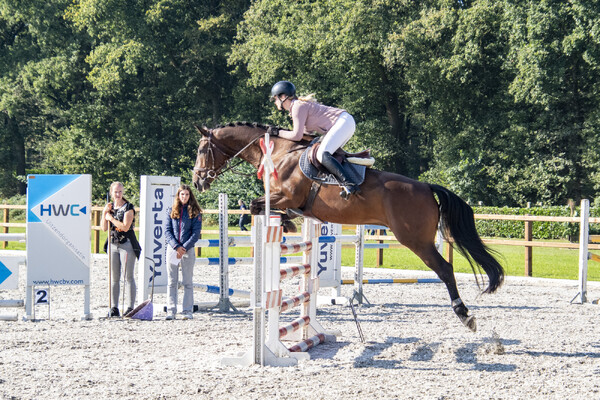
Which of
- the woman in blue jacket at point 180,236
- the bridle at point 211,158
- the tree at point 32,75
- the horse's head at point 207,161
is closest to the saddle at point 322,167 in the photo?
the bridle at point 211,158

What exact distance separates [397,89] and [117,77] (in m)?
12.9

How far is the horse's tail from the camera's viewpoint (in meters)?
6.42

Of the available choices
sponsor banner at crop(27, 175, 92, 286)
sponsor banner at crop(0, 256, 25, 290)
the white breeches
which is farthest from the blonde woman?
the white breeches

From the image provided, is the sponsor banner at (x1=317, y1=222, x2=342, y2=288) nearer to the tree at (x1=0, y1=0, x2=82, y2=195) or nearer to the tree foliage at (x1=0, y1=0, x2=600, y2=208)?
the tree foliage at (x1=0, y1=0, x2=600, y2=208)

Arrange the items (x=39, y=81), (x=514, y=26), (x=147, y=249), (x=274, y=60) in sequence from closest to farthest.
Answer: (x=147, y=249) < (x=514, y=26) < (x=274, y=60) < (x=39, y=81)

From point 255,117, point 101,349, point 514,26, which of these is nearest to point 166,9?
point 255,117

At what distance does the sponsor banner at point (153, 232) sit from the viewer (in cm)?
847

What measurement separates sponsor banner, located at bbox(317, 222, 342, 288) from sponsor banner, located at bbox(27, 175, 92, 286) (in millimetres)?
3064

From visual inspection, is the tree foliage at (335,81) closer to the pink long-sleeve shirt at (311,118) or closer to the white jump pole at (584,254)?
the white jump pole at (584,254)

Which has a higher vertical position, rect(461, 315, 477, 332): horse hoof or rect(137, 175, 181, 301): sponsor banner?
rect(137, 175, 181, 301): sponsor banner

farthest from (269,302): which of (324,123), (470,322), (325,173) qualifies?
(470,322)

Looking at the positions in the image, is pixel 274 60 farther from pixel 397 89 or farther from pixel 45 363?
pixel 45 363

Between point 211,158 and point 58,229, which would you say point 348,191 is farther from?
point 58,229

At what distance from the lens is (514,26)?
25.0 metres
